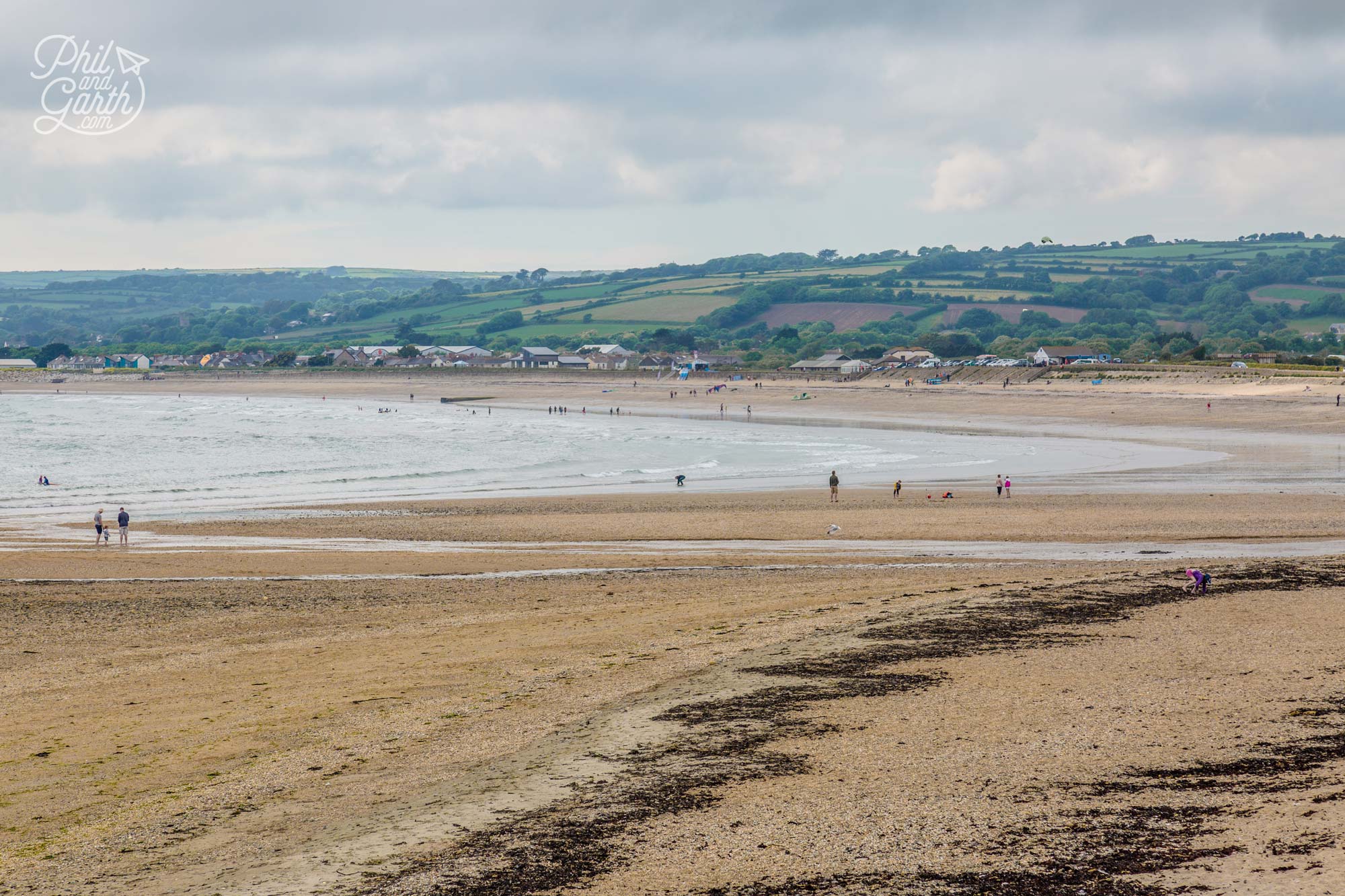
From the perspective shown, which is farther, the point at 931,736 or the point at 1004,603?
the point at 1004,603

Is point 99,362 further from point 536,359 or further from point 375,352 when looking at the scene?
point 536,359

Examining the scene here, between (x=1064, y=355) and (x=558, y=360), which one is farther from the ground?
(x=1064, y=355)

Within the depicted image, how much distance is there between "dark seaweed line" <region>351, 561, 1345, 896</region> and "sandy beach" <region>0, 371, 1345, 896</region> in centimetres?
4

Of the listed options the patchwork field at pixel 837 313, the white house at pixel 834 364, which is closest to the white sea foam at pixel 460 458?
the white house at pixel 834 364

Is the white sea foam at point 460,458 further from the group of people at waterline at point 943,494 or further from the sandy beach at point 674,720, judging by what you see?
the sandy beach at point 674,720

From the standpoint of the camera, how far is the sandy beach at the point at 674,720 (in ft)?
25.3

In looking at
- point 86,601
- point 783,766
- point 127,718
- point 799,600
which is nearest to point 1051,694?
point 783,766

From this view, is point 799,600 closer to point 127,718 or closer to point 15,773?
point 127,718

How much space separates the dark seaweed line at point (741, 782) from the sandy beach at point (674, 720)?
4 cm

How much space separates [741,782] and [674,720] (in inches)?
75.3

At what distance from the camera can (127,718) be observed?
1173 centimetres

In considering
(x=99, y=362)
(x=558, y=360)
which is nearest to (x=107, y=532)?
(x=558, y=360)

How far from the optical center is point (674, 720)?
11.1 m

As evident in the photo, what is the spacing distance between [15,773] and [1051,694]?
9.71 m
